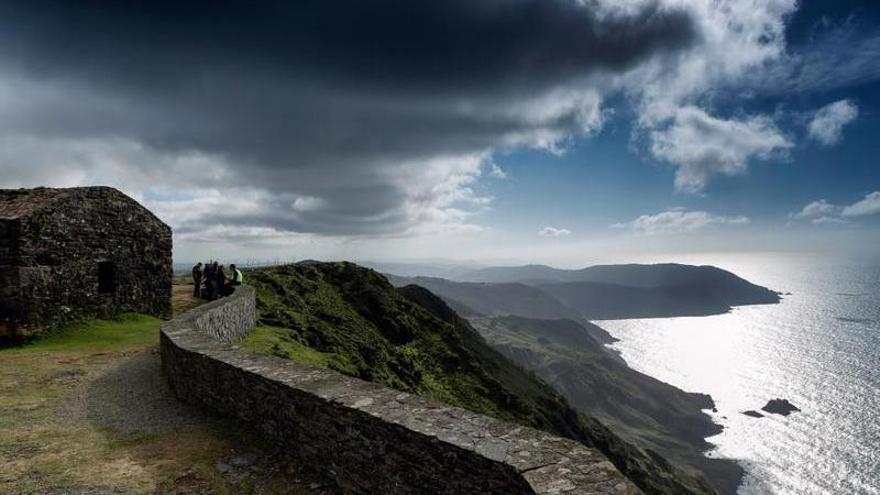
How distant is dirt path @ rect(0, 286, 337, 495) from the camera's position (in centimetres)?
787

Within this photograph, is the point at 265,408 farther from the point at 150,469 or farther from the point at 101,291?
the point at 101,291

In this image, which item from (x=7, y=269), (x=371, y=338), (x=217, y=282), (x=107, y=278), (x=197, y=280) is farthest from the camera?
(x=371, y=338)

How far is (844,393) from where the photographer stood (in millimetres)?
166375

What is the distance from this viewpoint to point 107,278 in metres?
21.3

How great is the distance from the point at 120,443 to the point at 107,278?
14957mm

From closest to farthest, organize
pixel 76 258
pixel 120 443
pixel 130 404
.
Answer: pixel 120 443
pixel 130 404
pixel 76 258

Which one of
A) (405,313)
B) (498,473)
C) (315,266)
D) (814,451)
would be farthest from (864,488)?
(498,473)

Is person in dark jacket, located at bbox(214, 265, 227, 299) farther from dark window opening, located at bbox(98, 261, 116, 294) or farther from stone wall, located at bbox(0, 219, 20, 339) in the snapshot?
stone wall, located at bbox(0, 219, 20, 339)

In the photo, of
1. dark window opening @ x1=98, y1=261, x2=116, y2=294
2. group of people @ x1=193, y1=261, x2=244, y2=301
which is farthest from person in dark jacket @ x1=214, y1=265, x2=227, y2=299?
dark window opening @ x1=98, y1=261, x2=116, y2=294

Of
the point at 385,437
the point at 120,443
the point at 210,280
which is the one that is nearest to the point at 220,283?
the point at 210,280

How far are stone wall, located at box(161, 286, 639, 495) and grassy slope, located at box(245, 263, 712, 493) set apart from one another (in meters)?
12.0

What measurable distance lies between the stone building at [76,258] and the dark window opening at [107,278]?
38 mm

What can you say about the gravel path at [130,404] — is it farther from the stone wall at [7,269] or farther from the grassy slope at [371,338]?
the grassy slope at [371,338]

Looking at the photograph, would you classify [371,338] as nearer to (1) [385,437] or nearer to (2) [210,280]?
(2) [210,280]
